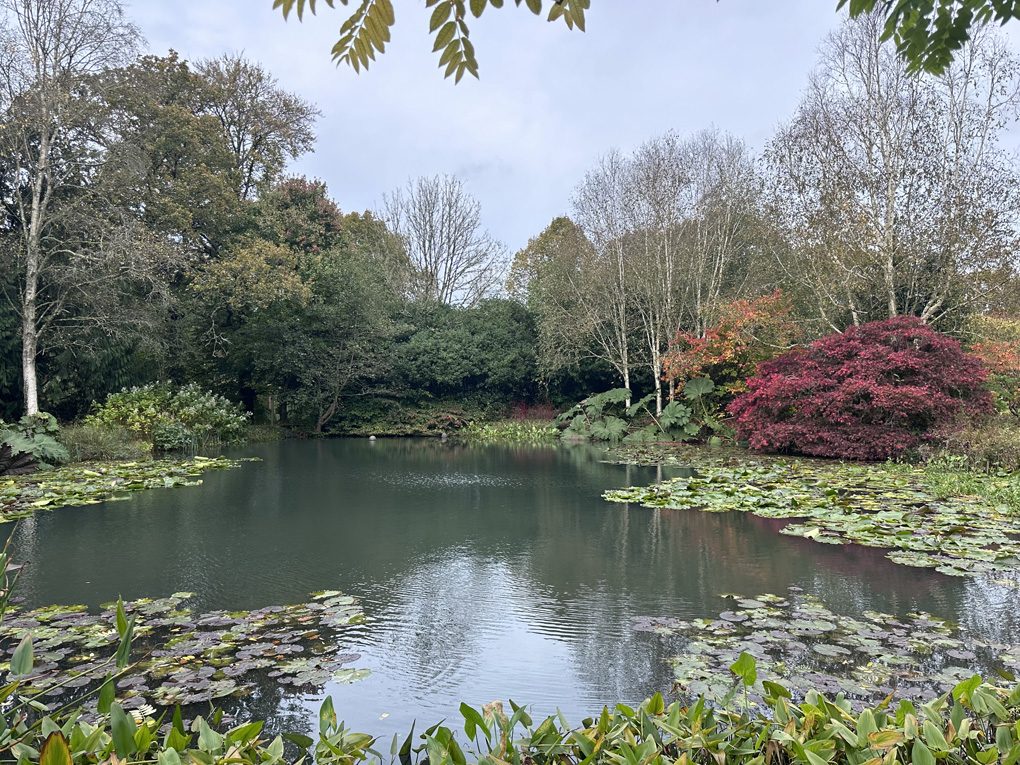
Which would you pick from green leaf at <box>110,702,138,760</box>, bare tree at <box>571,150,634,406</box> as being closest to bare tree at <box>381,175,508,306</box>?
bare tree at <box>571,150,634,406</box>

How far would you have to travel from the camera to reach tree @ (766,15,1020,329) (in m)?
10.4

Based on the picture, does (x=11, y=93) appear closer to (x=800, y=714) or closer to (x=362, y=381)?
(x=362, y=381)

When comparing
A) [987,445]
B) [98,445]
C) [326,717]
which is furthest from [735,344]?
[326,717]

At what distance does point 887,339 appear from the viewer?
10.3 m

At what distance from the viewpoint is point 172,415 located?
12.9 meters

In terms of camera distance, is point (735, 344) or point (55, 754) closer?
point (55, 754)

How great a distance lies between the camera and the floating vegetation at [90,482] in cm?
664

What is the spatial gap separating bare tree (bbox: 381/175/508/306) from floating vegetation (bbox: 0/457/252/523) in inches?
620

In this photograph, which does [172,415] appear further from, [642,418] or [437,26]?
[437,26]

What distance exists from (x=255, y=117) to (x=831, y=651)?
18.2 meters

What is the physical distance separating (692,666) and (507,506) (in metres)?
4.53

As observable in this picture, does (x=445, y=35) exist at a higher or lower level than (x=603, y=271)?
lower

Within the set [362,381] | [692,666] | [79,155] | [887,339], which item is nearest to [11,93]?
[79,155]

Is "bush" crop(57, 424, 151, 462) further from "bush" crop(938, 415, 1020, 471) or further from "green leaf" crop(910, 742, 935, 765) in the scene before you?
"bush" crop(938, 415, 1020, 471)
